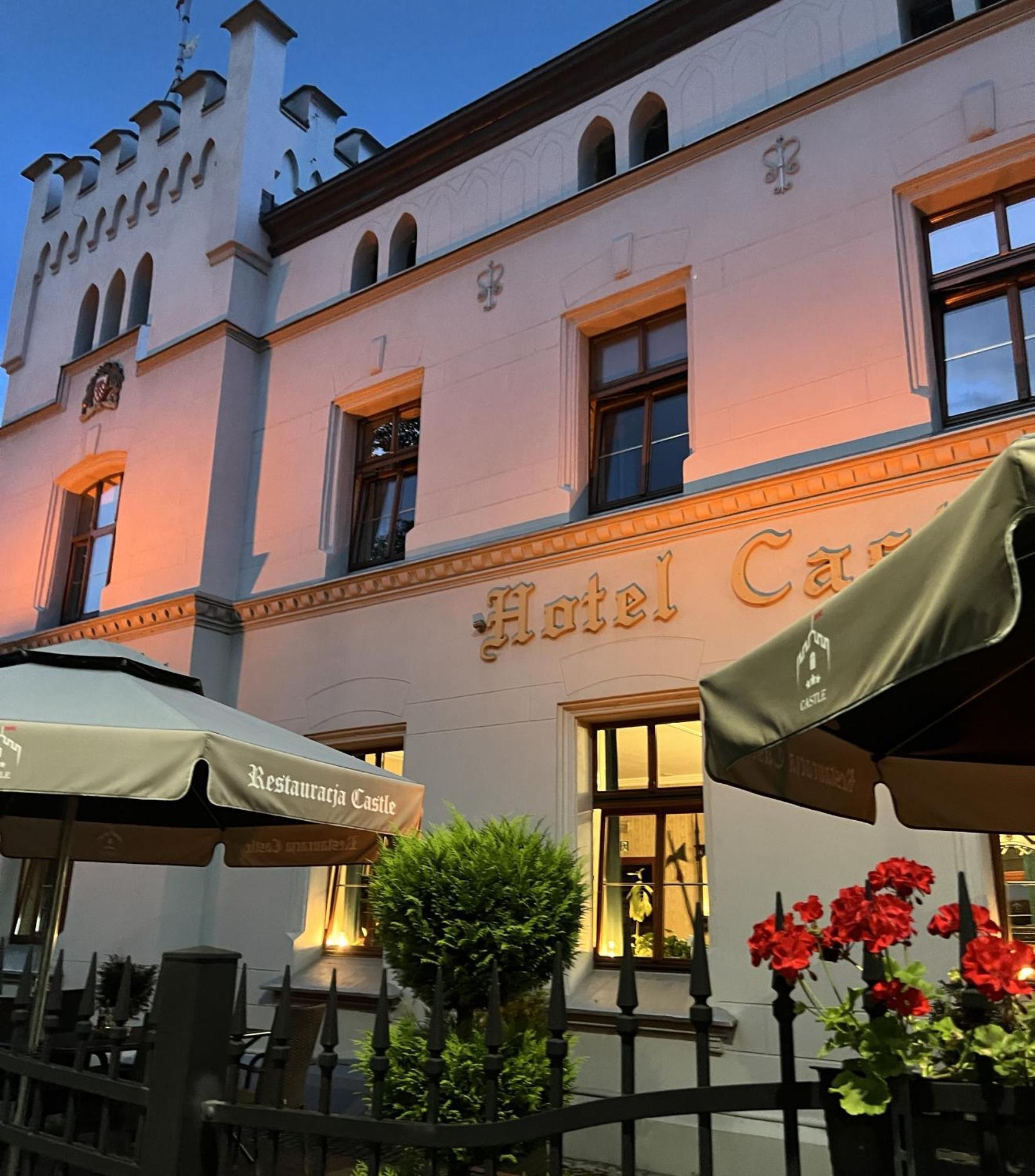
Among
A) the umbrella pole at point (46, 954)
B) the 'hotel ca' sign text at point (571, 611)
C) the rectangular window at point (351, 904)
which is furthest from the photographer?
the rectangular window at point (351, 904)

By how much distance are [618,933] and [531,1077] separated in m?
2.80

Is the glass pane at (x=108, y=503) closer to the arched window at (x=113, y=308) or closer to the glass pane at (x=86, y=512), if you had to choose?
the glass pane at (x=86, y=512)

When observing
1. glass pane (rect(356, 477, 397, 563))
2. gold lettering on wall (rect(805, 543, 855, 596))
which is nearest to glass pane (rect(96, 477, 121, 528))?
glass pane (rect(356, 477, 397, 563))

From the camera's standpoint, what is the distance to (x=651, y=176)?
9234mm

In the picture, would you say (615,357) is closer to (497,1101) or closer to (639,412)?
(639,412)

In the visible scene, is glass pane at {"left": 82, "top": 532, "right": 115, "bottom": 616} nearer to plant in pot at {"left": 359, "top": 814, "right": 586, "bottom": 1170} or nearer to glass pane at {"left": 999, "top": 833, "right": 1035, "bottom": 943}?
plant in pot at {"left": 359, "top": 814, "right": 586, "bottom": 1170}

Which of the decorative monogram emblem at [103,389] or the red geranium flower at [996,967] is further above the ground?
the decorative monogram emblem at [103,389]

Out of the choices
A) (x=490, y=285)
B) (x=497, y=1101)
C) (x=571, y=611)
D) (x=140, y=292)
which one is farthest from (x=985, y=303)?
(x=140, y=292)

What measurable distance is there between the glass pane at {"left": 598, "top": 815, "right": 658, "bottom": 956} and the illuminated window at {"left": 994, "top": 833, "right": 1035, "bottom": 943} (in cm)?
246

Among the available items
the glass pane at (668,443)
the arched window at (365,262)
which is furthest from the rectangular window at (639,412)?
the arched window at (365,262)

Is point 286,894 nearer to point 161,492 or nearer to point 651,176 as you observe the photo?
point 161,492

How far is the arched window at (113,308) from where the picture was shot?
1392 centimetres

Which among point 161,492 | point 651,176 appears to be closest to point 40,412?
point 161,492

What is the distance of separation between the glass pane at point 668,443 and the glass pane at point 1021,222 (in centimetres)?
277
